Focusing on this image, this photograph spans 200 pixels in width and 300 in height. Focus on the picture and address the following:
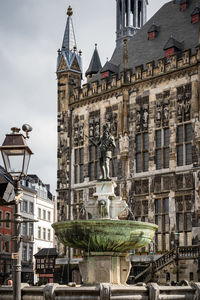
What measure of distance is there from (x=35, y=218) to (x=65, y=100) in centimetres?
3109

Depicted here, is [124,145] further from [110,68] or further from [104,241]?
[104,241]

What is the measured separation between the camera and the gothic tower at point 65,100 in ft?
135

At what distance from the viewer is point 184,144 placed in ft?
112

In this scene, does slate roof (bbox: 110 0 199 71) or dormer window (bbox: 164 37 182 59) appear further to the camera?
slate roof (bbox: 110 0 199 71)

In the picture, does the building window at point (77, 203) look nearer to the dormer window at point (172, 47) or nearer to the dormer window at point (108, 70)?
the dormer window at point (108, 70)

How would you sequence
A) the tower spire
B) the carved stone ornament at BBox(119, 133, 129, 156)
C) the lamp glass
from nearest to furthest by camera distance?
1. the lamp glass
2. the carved stone ornament at BBox(119, 133, 129, 156)
3. the tower spire

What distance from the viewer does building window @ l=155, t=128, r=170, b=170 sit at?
1377 inches

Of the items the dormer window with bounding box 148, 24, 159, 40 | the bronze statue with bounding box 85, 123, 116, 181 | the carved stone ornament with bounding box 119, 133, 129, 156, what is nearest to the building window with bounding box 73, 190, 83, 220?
the carved stone ornament with bounding box 119, 133, 129, 156

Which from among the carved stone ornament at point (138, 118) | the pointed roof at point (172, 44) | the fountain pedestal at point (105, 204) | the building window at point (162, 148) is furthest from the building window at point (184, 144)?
the fountain pedestal at point (105, 204)

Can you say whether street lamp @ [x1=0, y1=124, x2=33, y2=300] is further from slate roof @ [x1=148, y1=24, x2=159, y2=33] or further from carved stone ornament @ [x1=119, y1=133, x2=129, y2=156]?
slate roof @ [x1=148, y1=24, x2=159, y2=33]

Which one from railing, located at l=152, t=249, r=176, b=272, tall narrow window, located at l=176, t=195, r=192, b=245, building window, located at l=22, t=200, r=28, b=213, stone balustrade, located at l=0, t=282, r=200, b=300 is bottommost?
railing, located at l=152, t=249, r=176, b=272

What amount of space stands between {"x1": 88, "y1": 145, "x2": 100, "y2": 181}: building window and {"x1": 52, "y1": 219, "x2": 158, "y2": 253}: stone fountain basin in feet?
75.2

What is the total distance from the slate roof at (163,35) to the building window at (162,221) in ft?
31.5

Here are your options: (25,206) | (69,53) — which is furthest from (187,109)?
(25,206)
